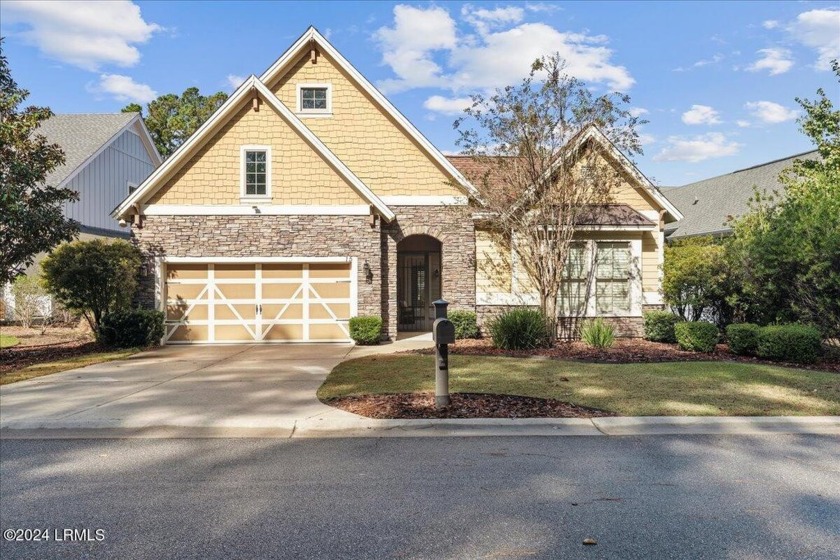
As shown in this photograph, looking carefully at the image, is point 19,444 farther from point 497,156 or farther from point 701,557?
point 497,156

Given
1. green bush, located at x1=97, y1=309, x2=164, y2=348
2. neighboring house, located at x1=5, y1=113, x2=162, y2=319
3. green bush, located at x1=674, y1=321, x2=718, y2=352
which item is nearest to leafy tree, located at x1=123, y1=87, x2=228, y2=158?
neighboring house, located at x1=5, y1=113, x2=162, y2=319

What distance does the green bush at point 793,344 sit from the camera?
1067 centimetres

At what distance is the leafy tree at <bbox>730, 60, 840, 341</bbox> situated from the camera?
A: 35.5 ft

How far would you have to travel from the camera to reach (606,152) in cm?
1444

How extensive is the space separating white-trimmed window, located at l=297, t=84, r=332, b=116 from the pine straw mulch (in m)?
8.37

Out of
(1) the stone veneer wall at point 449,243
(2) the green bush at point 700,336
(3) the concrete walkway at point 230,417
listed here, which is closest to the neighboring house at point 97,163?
(1) the stone veneer wall at point 449,243

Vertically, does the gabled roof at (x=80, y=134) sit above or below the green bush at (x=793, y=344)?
above

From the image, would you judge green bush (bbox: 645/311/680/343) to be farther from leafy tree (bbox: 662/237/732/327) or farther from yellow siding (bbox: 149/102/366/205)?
yellow siding (bbox: 149/102/366/205)

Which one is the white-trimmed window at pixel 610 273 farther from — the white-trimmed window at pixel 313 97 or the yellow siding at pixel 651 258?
the white-trimmed window at pixel 313 97

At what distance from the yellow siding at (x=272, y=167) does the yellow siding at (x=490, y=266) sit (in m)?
3.70

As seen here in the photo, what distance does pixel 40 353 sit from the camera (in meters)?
13.3

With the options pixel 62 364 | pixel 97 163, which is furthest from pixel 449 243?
pixel 97 163

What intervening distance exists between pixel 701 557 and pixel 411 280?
15.5m

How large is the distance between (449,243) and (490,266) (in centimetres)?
136
